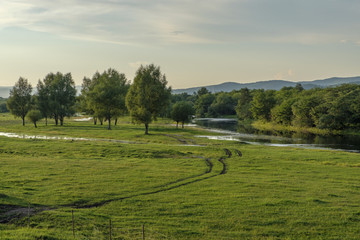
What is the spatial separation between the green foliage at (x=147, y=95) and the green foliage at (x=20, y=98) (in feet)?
181

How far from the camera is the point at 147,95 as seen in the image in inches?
3408

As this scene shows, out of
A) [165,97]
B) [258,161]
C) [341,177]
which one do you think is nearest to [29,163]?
[258,161]

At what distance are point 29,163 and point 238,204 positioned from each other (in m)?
32.6

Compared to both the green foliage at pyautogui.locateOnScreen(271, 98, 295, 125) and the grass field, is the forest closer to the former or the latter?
the green foliage at pyautogui.locateOnScreen(271, 98, 295, 125)

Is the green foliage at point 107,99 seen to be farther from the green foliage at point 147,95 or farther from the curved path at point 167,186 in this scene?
the curved path at point 167,186

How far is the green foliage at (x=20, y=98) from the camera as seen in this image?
371 feet

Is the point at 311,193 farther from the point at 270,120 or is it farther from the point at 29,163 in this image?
Answer: the point at 270,120

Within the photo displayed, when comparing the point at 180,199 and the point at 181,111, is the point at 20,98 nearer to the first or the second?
the point at 181,111

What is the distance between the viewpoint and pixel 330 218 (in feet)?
72.4

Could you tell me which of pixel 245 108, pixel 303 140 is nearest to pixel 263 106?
pixel 245 108

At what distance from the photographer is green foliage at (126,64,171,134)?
8556 centimetres

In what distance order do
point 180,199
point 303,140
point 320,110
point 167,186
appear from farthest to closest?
point 320,110
point 303,140
point 167,186
point 180,199

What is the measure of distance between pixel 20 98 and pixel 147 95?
62.4m

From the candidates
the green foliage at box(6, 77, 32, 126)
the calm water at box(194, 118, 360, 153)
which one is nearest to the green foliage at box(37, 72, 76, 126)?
the green foliage at box(6, 77, 32, 126)
